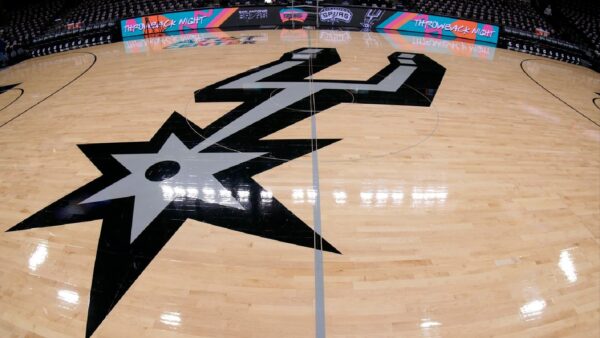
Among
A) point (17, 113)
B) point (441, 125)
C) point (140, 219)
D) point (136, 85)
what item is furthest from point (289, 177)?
point (17, 113)

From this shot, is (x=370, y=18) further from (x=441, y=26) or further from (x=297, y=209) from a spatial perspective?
(x=297, y=209)

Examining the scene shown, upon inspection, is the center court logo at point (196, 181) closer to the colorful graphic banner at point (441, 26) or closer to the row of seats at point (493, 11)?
the colorful graphic banner at point (441, 26)

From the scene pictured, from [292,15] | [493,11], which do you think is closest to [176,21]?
[292,15]

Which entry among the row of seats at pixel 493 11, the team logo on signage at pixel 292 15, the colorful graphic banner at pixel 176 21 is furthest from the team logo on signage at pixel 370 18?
the colorful graphic banner at pixel 176 21

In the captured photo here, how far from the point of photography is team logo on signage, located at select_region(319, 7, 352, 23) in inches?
583

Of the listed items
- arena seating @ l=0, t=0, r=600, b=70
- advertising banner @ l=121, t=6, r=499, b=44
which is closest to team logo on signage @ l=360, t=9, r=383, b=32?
advertising banner @ l=121, t=6, r=499, b=44

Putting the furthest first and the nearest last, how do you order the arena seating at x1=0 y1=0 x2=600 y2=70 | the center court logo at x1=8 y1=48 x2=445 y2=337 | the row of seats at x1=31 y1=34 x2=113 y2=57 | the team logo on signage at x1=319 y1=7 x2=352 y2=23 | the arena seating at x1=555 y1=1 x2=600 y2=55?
the team logo on signage at x1=319 y1=7 x2=352 y2=23
the arena seating at x1=555 y1=1 x2=600 y2=55
the arena seating at x1=0 y1=0 x2=600 y2=70
the row of seats at x1=31 y1=34 x2=113 y2=57
the center court logo at x1=8 y1=48 x2=445 y2=337

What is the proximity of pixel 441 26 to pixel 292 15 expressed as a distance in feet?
21.9

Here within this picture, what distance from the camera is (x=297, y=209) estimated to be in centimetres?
444

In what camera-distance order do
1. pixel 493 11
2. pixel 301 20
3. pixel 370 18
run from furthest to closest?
pixel 493 11 → pixel 301 20 → pixel 370 18

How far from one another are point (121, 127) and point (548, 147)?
853 centimetres

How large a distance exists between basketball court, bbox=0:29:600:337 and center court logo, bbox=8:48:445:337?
0.10 feet

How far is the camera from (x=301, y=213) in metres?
4.37

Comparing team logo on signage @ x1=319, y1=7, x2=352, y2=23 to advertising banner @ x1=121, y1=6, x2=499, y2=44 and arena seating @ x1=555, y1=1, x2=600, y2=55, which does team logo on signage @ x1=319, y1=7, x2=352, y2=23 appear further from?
arena seating @ x1=555, y1=1, x2=600, y2=55
